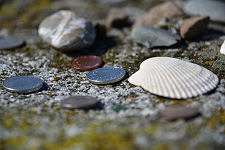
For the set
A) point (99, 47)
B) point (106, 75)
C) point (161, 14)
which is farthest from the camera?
point (161, 14)

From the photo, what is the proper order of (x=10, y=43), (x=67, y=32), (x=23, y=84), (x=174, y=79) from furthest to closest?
(x=10, y=43) < (x=67, y=32) < (x=23, y=84) < (x=174, y=79)

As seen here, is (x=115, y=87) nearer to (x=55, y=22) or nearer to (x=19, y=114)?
(x=19, y=114)

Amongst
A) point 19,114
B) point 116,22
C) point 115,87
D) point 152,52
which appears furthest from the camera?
point 116,22

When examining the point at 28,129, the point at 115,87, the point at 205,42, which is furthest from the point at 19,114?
the point at 205,42

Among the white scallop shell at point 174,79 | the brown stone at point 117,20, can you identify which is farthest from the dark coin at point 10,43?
the white scallop shell at point 174,79

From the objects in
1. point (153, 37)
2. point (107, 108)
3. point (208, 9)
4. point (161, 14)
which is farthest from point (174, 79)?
point (208, 9)

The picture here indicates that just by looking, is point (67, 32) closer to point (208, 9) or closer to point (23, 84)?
point (23, 84)

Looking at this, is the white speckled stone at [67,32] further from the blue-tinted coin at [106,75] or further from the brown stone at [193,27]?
the brown stone at [193,27]
